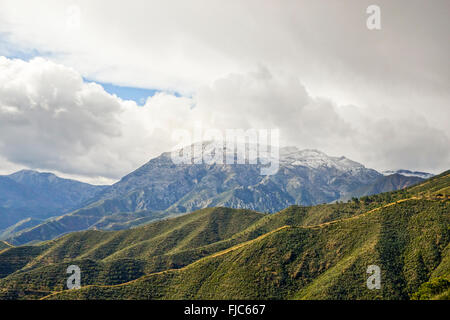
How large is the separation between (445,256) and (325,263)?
56.1 m

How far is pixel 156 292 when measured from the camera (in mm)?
198375

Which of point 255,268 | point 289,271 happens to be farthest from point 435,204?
point 255,268

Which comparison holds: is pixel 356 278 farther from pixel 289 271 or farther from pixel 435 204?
pixel 435 204

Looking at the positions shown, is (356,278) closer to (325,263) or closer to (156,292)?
(325,263)
